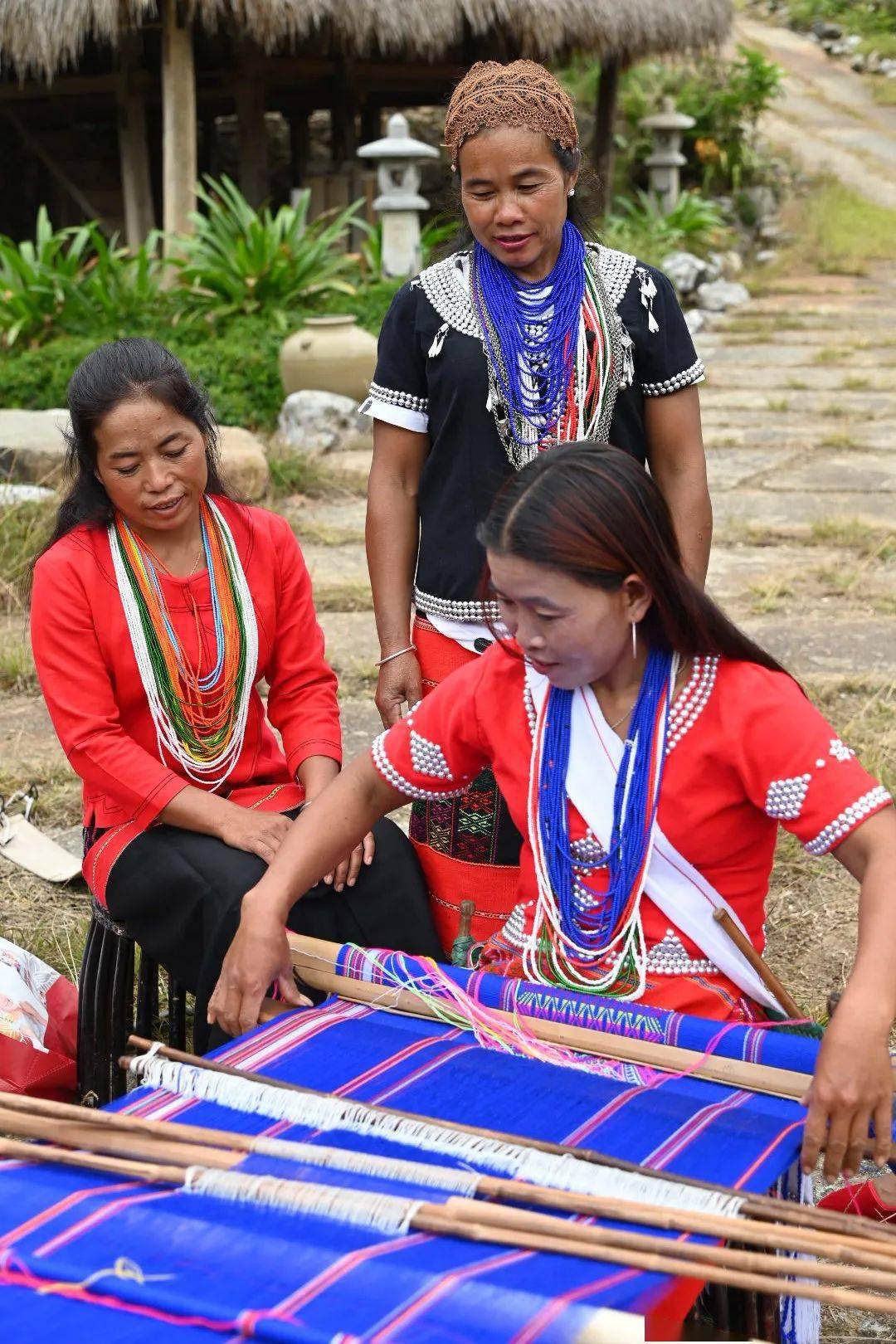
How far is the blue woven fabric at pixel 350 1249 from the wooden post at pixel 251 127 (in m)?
11.9

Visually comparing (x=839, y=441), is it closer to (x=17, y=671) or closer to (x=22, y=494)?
(x=22, y=494)

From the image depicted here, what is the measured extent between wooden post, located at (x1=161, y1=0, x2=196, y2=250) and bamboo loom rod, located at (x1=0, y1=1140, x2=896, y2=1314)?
9.08m

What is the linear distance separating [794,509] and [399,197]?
15.4 ft

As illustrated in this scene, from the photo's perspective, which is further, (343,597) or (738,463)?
(738,463)

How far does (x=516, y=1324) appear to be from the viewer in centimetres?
148

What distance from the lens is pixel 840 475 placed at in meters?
7.80

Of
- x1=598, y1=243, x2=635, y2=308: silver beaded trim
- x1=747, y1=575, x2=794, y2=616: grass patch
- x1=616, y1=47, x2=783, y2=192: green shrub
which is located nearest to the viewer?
x1=598, y1=243, x2=635, y2=308: silver beaded trim

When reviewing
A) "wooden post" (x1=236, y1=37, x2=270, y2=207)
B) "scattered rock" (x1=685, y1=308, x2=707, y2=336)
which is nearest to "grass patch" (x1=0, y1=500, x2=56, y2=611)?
"scattered rock" (x1=685, y1=308, x2=707, y2=336)

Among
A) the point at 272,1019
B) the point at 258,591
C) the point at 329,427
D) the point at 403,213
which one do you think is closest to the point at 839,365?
the point at 403,213

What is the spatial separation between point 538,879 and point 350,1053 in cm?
38

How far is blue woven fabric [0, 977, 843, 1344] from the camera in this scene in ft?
4.92

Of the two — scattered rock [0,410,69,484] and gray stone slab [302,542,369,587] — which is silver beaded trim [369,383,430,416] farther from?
scattered rock [0,410,69,484]

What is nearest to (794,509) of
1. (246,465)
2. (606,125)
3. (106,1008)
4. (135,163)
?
(246,465)

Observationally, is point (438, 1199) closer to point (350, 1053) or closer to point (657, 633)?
point (350, 1053)
